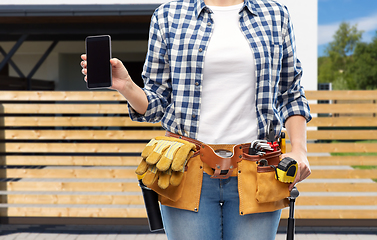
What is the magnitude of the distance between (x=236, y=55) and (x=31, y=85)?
10.6 metres

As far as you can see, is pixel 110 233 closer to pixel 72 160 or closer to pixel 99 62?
pixel 72 160

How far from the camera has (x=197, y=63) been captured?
129 centimetres

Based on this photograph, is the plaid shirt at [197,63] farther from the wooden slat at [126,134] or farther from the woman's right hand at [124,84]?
the wooden slat at [126,134]

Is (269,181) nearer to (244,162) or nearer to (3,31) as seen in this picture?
(244,162)

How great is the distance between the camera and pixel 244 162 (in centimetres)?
125

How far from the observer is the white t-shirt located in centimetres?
128

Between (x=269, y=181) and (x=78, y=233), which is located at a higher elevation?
(x=269, y=181)

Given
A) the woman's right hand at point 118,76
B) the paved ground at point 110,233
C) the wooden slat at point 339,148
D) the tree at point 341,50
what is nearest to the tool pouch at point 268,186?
the woman's right hand at point 118,76

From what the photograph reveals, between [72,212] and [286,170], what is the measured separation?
148 inches

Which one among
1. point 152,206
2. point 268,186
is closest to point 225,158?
point 268,186

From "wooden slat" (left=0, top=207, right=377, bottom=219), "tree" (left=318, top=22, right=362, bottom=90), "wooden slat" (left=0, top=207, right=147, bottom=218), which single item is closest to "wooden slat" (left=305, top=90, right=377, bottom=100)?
"wooden slat" (left=0, top=207, right=377, bottom=219)

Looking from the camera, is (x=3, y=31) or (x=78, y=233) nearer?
(x=78, y=233)

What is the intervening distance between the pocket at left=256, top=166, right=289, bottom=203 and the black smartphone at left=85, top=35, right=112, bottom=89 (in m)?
0.62

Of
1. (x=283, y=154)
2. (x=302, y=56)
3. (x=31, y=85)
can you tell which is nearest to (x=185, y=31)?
(x=283, y=154)
